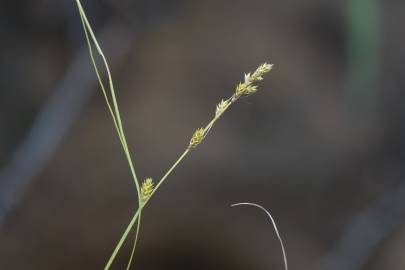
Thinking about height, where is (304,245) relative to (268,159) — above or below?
below

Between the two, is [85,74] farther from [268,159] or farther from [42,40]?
[268,159]

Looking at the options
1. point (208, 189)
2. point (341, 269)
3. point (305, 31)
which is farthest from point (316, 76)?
point (341, 269)

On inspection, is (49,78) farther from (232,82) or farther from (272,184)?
(272,184)

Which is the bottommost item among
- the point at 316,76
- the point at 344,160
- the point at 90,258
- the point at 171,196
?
the point at 90,258

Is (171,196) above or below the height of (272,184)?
below

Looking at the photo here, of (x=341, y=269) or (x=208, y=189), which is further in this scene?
(x=341, y=269)

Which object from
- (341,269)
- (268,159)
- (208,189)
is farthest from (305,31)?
(341,269)
